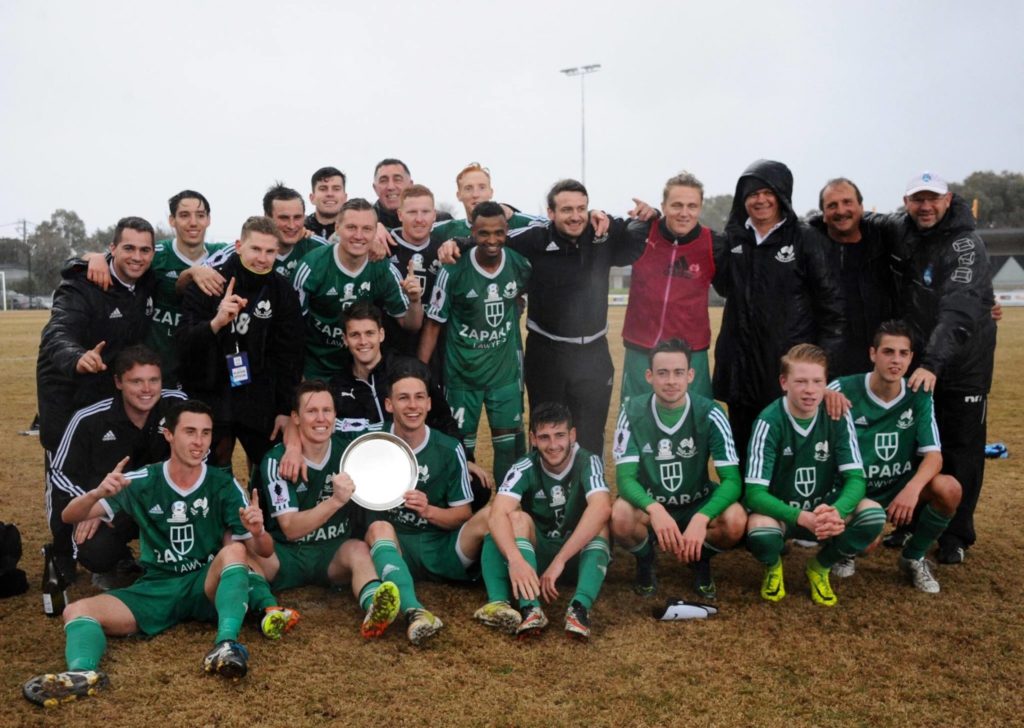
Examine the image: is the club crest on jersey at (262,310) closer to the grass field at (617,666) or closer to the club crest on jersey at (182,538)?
the club crest on jersey at (182,538)

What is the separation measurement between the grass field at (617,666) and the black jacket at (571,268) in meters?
1.66

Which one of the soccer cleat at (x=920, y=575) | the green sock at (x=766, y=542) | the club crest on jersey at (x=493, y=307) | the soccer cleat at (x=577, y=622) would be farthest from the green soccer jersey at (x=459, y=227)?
the soccer cleat at (x=920, y=575)

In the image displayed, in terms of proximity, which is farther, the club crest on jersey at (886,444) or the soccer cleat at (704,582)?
the club crest on jersey at (886,444)

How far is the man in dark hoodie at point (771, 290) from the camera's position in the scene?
516 cm

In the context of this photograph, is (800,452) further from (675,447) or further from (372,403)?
(372,403)

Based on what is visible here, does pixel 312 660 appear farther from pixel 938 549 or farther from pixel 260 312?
pixel 938 549

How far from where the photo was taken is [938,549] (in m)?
5.21

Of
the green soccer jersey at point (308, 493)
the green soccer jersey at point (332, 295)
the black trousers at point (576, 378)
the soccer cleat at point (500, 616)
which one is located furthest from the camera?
the black trousers at point (576, 378)

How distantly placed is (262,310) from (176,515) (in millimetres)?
1333

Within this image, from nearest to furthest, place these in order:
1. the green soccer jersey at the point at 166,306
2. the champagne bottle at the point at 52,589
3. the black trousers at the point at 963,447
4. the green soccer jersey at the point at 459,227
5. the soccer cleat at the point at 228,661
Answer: the soccer cleat at the point at 228,661
the champagne bottle at the point at 52,589
the black trousers at the point at 963,447
the green soccer jersey at the point at 166,306
the green soccer jersey at the point at 459,227

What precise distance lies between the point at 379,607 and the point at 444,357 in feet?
7.27

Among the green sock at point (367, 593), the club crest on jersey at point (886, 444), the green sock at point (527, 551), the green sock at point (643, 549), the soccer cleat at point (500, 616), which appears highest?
the club crest on jersey at point (886, 444)

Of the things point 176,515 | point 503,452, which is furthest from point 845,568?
point 176,515

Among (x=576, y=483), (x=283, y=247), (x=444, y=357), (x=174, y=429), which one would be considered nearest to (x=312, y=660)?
(x=174, y=429)
